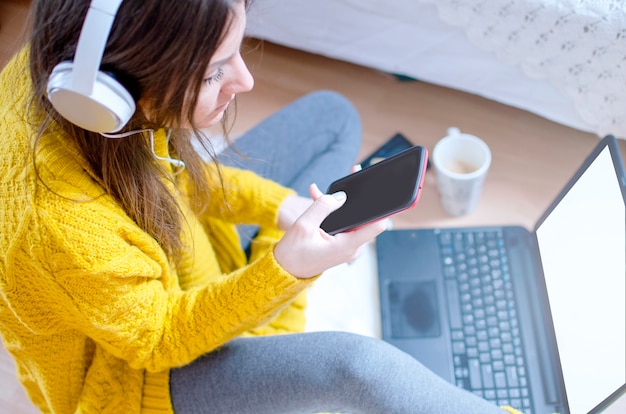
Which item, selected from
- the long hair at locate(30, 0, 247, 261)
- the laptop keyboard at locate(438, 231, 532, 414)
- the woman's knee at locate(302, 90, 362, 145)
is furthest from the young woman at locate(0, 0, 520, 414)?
the woman's knee at locate(302, 90, 362, 145)

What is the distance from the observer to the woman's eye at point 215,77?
518mm

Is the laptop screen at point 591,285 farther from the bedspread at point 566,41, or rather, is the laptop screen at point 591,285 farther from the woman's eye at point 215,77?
the woman's eye at point 215,77

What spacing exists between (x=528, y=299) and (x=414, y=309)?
0.15 meters

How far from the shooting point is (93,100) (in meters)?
0.44

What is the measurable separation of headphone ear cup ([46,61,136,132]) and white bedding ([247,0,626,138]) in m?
0.25

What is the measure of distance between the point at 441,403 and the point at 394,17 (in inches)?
23.5

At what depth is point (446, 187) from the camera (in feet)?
2.89

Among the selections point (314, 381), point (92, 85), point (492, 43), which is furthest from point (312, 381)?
point (492, 43)

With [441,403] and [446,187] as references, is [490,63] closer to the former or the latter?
[446,187]

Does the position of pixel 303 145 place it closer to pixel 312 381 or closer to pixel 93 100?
pixel 312 381

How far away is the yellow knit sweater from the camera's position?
0.53m

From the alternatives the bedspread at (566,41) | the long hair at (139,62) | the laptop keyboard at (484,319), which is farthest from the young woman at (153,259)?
the bedspread at (566,41)

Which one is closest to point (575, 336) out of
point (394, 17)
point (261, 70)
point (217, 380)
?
point (217, 380)

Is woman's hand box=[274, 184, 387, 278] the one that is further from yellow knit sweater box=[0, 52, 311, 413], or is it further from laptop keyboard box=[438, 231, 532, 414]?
laptop keyboard box=[438, 231, 532, 414]
